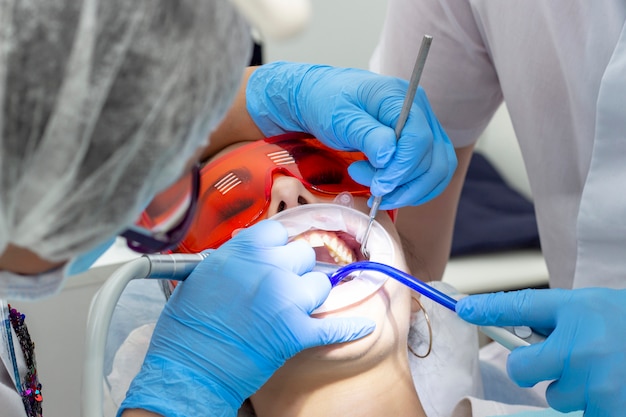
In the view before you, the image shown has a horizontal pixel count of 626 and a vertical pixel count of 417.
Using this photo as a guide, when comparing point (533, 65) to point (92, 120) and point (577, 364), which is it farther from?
point (92, 120)

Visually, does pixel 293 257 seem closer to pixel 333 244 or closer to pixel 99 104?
pixel 333 244

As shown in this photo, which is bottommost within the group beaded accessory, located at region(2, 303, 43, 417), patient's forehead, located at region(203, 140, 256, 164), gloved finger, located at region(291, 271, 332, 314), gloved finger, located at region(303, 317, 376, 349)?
beaded accessory, located at region(2, 303, 43, 417)

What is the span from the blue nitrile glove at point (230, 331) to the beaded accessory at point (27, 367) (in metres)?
0.20

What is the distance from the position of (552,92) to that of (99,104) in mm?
1077

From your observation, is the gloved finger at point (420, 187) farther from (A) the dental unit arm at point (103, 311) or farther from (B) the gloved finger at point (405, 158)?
(A) the dental unit arm at point (103, 311)

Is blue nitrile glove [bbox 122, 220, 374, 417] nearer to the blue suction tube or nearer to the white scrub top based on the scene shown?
the blue suction tube

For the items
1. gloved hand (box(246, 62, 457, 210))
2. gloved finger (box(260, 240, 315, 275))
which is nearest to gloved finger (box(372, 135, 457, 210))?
gloved hand (box(246, 62, 457, 210))

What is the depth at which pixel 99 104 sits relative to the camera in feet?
2.35

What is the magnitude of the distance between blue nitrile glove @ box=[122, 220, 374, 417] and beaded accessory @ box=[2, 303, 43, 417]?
0.20m

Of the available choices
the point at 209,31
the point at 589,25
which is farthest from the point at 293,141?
the point at 209,31

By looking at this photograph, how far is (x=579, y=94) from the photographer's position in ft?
4.61

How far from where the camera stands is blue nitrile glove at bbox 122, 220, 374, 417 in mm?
1111

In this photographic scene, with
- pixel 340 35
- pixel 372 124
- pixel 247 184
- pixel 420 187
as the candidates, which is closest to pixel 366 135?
pixel 372 124

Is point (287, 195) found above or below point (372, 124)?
below
